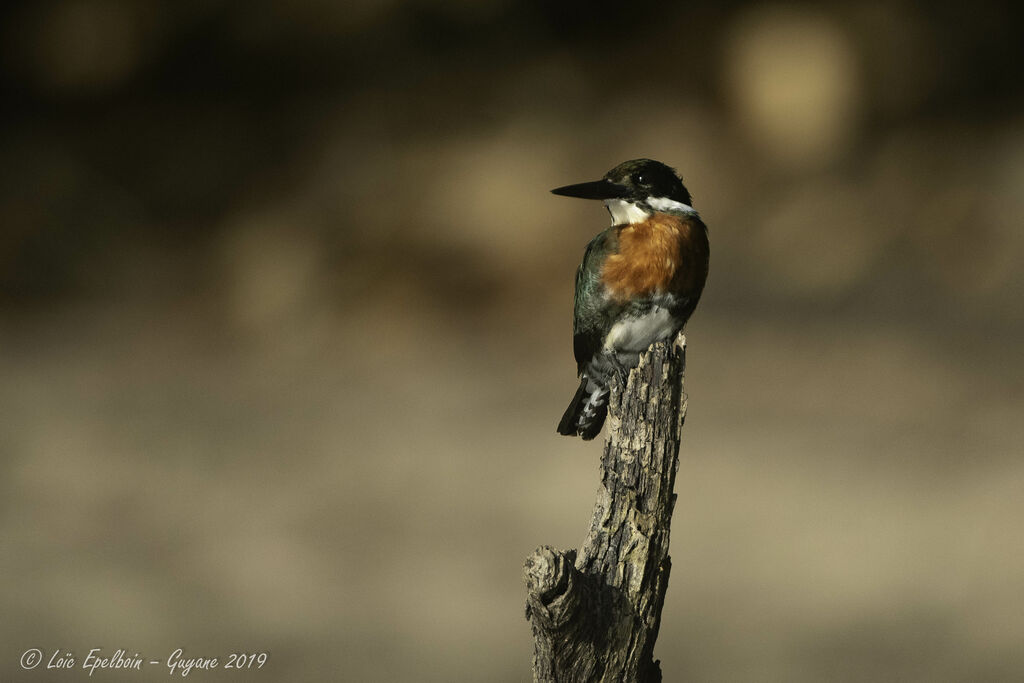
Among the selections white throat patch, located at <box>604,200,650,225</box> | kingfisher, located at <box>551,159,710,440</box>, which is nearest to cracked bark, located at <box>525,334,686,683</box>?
kingfisher, located at <box>551,159,710,440</box>

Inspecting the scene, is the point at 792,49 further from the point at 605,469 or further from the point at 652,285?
the point at 605,469

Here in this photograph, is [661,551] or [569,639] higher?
[661,551]

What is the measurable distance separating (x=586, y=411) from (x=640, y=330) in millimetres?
329

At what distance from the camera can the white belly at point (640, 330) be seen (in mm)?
2426

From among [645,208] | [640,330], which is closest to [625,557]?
[640,330]

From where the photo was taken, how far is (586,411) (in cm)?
265

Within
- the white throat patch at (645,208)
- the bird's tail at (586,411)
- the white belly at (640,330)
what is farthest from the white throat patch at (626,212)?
the bird's tail at (586,411)

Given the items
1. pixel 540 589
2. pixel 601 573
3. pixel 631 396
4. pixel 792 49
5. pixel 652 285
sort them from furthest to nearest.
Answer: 1. pixel 792 49
2. pixel 652 285
3. pixel 631 396
4. pixel 601 573
5. pixel 540 589

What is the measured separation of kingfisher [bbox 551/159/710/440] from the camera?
2367 mm

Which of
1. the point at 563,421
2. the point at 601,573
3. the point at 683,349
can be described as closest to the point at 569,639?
the point at 601,573

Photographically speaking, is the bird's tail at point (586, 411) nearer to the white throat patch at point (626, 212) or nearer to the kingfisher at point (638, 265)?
the kingfisher at point (638, 265)

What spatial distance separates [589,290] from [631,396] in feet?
1.94

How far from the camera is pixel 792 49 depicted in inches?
223

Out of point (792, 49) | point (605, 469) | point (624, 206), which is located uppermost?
point (792, 49)
